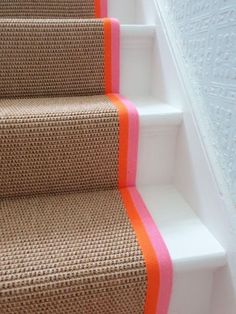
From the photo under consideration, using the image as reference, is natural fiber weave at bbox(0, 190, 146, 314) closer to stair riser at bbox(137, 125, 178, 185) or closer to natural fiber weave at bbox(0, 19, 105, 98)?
stair riser at bbox(137, 125, 178, 185)

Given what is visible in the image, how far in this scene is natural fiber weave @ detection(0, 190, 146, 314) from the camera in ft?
1.87

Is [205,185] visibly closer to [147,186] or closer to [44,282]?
[147,186]

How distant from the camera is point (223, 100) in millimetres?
646

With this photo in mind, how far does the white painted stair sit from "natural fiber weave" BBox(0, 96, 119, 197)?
10 cm

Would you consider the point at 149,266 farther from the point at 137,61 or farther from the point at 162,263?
the point at 137,61

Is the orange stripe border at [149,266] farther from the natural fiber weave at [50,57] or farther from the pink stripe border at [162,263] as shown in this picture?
the natural fiber weave at [50,57]

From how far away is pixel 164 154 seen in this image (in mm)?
878

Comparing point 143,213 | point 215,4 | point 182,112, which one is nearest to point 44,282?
Result: point 143,213

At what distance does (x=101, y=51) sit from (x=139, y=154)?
0.33 m

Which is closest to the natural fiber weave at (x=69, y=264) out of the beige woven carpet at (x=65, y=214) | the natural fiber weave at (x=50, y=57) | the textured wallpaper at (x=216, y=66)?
the beige woven carpet at (x=65, y=214)

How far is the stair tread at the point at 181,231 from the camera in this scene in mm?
642

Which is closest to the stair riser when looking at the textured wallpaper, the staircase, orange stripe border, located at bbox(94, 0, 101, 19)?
the staircase

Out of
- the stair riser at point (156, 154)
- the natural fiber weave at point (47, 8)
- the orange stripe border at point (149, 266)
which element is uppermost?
the natural fiber weave at point (47, 8)

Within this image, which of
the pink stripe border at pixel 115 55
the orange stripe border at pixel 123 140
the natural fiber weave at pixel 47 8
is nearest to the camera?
the orange stripe border at pixel 123 140
